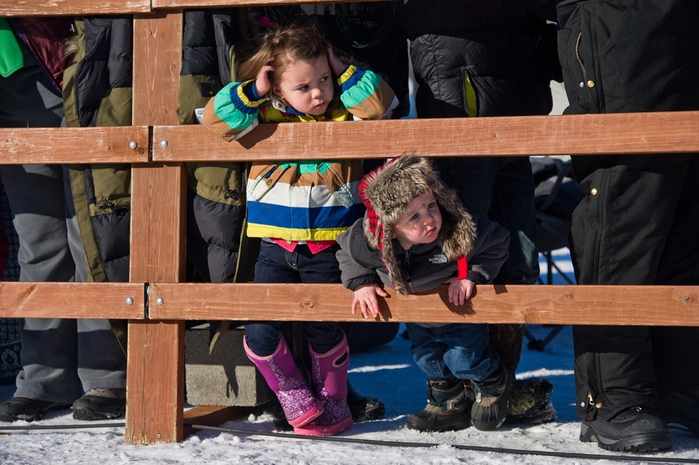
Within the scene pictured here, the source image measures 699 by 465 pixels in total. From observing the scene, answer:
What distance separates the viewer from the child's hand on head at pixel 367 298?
2.74m

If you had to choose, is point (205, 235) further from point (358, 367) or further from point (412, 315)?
point (358, 367)

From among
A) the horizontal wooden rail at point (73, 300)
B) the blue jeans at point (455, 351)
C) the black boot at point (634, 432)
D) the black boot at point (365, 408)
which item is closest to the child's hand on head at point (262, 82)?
the horizontal wooden rail at point (73, 300)

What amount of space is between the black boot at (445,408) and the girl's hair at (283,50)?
131 cm

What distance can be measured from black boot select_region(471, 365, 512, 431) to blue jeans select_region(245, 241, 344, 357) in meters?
0.62

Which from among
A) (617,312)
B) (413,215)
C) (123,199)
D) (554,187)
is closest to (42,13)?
(123,199)

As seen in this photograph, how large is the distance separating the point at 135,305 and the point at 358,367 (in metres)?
1.75

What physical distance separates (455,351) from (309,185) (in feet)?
2.67

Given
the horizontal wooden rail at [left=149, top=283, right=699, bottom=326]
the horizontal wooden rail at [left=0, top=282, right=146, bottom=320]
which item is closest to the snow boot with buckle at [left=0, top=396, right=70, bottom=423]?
the horizontal wooden rail at [left=0, top=282, right=146, bottom=320]

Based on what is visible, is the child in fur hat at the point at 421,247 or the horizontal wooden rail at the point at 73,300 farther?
the horizontal wooden rail at the point at 73,300

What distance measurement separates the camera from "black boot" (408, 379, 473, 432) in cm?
315

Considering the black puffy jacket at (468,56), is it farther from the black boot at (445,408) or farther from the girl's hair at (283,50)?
the black boot at (445,408)

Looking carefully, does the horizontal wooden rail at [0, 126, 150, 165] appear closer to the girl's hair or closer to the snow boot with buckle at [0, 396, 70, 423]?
the girl's hair

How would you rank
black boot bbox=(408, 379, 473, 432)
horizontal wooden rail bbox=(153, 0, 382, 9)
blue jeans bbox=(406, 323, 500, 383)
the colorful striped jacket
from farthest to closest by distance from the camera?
1. black boot bbox=(408, 379, 473, 432)
2. blue jeans bbox=(406, 323, 500, 383)
3. the colorful striped jacket
4. horizontal wooden rail bbox=(153, 0, 382, 9)

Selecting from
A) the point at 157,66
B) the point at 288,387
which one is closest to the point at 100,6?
Answer: the point at 157,66
